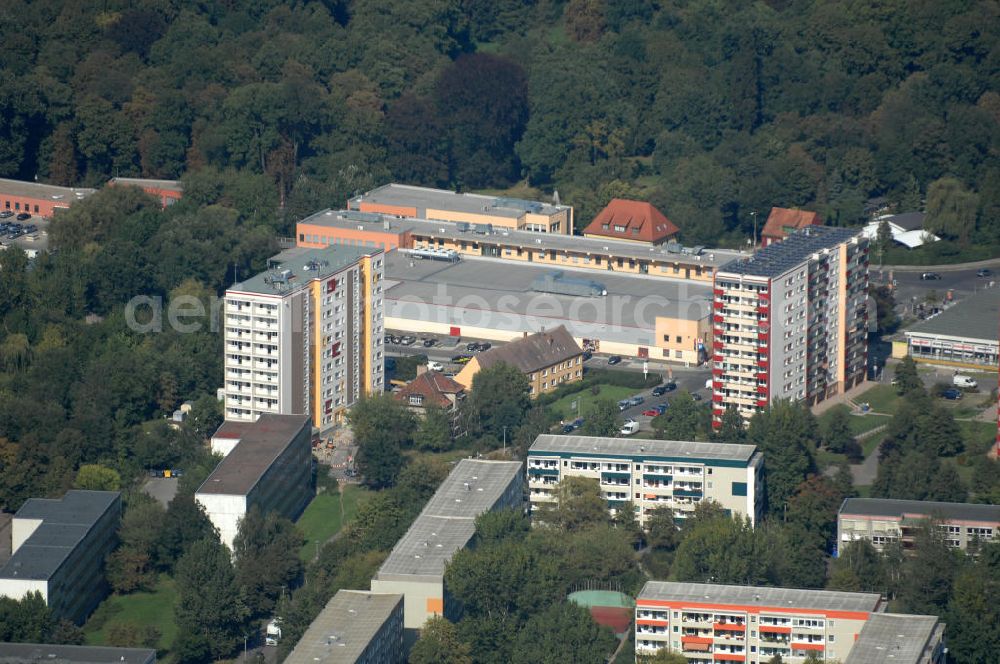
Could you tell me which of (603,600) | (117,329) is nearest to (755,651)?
(603,600)

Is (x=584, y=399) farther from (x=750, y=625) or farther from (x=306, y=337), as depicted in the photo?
(x=750, y=625)

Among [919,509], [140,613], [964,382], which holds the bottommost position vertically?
[140,613]

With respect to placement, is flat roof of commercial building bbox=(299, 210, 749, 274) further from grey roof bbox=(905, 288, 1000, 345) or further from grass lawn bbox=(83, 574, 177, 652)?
grass lawn bbox=(83, 574, 177, 652)

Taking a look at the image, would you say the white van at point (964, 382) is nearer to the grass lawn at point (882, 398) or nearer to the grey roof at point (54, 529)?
the grass lawn at point (882, 398)

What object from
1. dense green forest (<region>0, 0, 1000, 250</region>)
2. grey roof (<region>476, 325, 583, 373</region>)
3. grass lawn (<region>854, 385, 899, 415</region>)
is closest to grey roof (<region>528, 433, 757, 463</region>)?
grey roof (<region>476, 325, 583, 373</region>)

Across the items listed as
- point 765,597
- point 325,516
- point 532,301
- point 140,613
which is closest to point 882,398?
point 532,301

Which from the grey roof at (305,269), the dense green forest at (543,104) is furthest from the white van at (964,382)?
the grey roof at (305,269)
